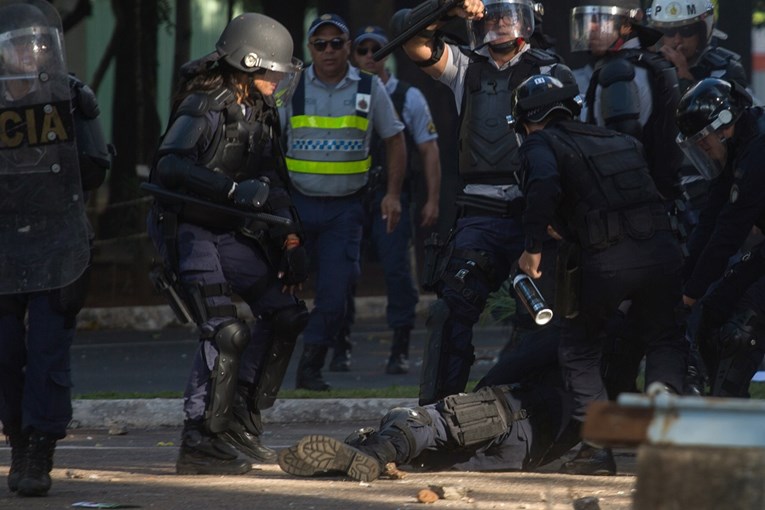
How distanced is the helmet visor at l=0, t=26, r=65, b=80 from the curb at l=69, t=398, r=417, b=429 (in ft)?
9.21

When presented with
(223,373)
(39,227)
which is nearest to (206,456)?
(223,373)

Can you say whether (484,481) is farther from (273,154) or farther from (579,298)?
(273,154)

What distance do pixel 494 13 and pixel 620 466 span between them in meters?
2.05

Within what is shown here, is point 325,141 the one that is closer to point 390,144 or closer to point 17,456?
point 390,144

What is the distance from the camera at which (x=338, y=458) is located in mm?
5895

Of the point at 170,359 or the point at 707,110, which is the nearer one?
the point at 707,110

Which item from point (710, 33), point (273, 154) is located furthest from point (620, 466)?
point (710, 33)

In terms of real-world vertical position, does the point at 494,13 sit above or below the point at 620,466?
above

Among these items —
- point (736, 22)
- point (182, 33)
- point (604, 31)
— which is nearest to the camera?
point (604, 31)

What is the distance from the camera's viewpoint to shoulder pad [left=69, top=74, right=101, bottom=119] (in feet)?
19.8

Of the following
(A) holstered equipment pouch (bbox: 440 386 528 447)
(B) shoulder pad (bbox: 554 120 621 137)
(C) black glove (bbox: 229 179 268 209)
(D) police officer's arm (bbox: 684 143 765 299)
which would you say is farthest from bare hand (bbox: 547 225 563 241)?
(C) black glove (bbox: 229 179 268 209)

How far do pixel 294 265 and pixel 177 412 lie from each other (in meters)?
1.99

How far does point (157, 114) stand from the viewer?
1568 cm

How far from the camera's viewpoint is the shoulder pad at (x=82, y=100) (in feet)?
19.8
